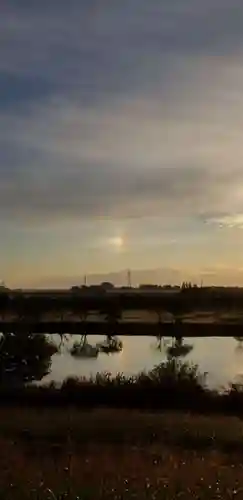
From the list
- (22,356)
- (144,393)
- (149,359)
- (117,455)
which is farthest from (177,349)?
(117,455)

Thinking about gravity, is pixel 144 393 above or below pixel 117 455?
above

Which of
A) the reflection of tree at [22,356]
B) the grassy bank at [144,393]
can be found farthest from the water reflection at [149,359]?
the grassy bank at [144,393]

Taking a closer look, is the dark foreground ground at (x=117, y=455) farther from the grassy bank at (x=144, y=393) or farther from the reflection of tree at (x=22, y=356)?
the reflection of tree at (x=22, y=356)

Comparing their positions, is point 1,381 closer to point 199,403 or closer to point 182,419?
point 199,403

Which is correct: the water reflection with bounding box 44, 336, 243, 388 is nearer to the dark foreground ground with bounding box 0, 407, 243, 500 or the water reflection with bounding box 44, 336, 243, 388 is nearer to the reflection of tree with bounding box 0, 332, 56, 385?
the reflection of tree with bounding box 0, 332, 56, 385

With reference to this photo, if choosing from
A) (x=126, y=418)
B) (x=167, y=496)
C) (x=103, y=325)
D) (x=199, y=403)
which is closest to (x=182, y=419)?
(x=126, y=418)

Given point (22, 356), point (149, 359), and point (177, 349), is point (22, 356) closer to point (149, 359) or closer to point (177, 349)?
point (149, 359)
